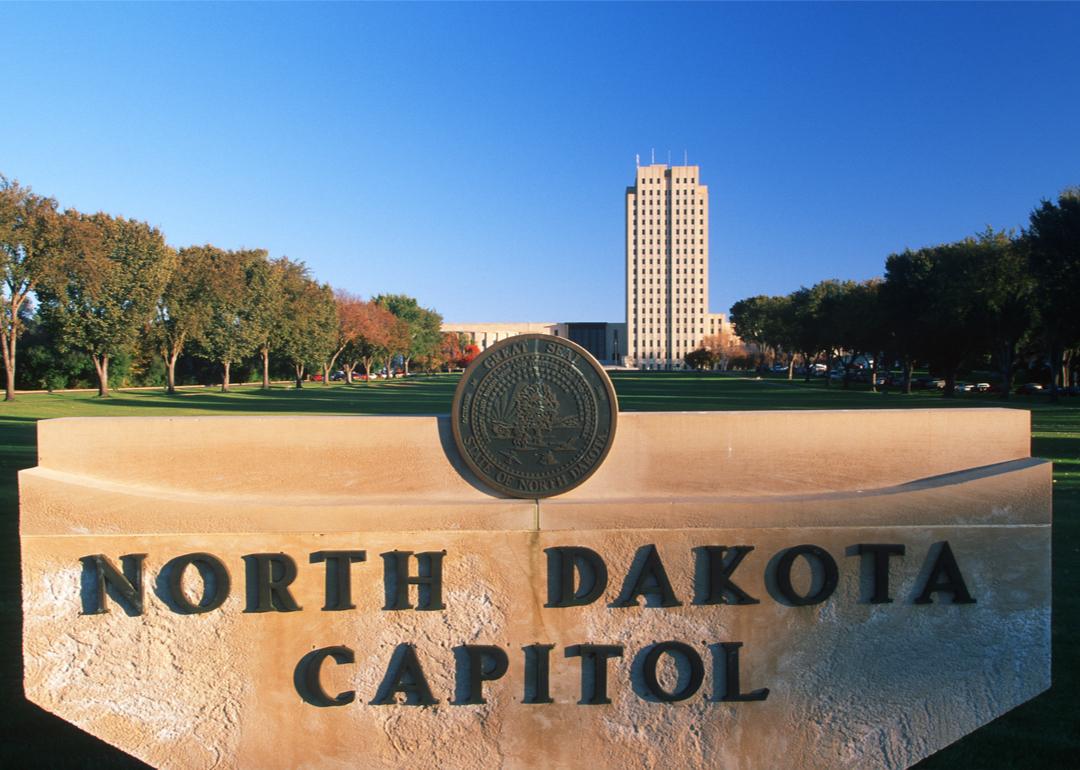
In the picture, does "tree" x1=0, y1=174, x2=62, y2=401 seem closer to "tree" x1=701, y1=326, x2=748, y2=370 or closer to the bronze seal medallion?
the bronze seal medallion

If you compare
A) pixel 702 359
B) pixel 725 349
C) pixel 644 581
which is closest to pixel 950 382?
pixel 644 581

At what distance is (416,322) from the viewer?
106m

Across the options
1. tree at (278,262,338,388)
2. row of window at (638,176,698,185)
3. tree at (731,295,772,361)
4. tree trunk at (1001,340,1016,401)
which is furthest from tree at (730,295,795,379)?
row of window at (638,176,698,185)

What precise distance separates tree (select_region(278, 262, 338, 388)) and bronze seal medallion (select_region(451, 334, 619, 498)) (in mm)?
58845

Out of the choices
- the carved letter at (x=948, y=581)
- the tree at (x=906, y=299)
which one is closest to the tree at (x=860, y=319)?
the tree at (x=906, y=299)

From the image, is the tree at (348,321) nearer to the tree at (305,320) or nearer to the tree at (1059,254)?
the tree at (305,320)

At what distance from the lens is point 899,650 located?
512 cm

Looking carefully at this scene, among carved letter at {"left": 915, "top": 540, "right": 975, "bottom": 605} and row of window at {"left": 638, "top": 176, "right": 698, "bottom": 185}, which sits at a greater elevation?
row of window at {"left": 638, "top": 176, "right": 698, "bottom": 185}

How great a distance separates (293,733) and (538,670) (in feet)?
4.88

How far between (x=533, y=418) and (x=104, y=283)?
44.9 m

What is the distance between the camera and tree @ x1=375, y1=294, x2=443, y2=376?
330 feet

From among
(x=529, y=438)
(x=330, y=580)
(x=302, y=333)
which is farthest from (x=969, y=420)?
(x=302, y=333)

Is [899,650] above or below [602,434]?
below

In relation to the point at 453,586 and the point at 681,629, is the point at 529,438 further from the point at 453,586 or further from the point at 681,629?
the point at 681,629
